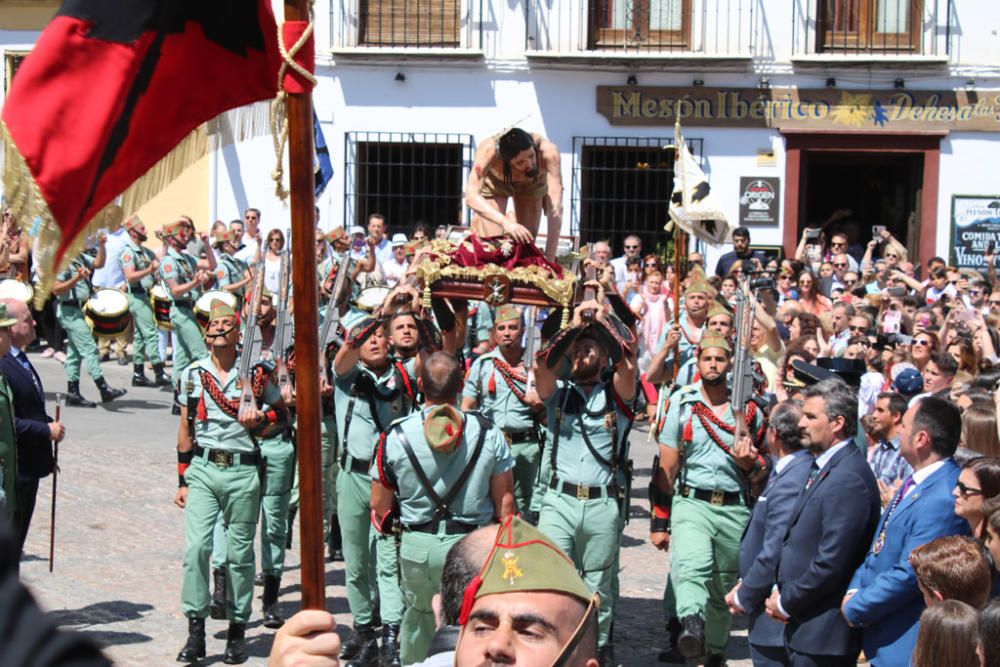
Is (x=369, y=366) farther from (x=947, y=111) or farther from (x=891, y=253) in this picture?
(x=947, y=111)

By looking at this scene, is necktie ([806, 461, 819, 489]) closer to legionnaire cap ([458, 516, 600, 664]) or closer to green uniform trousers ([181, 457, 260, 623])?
legionnaire cap ([458, 516, 600, 664])

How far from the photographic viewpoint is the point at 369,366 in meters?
9.68

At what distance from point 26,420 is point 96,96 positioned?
5.92m

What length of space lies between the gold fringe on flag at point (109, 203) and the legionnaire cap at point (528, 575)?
129cm

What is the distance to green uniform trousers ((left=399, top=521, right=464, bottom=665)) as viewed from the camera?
7.84m

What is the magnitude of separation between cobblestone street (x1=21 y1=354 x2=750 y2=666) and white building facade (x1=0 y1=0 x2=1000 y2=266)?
789cm

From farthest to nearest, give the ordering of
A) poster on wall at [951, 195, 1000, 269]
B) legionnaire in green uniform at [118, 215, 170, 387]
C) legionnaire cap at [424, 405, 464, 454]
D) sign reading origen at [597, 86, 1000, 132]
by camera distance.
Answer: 1. sign reading origen at [597, 86, 1000, 132]
2. poster on wall at [951, 195, 1000, 269]
3. legionnaire in green uniform at [118, 215, 170, 387]
4. legionnaire cap at [424, 405, 464, 454]

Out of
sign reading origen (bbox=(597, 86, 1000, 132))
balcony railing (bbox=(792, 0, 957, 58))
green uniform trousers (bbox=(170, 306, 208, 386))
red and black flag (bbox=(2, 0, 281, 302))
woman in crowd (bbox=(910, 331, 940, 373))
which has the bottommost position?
green uniform trousers (bbox=(170, 306, 208, 386))

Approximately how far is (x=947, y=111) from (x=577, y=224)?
5.90 m

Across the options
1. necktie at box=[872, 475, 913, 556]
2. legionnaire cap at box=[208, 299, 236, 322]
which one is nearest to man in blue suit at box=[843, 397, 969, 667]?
necktie at box=[872, 475, 913, 556]

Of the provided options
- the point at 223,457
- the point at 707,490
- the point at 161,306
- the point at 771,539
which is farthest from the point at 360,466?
the point at 161,306

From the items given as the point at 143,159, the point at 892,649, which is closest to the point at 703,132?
the point at 892,649

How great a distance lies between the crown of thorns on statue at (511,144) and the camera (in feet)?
29.3

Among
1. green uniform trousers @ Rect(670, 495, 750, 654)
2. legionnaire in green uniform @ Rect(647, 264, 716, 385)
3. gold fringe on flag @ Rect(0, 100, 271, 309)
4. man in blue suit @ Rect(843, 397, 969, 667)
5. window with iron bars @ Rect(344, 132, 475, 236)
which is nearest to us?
gold fringe on flag @ Rect(0, 100, 271, 309)
